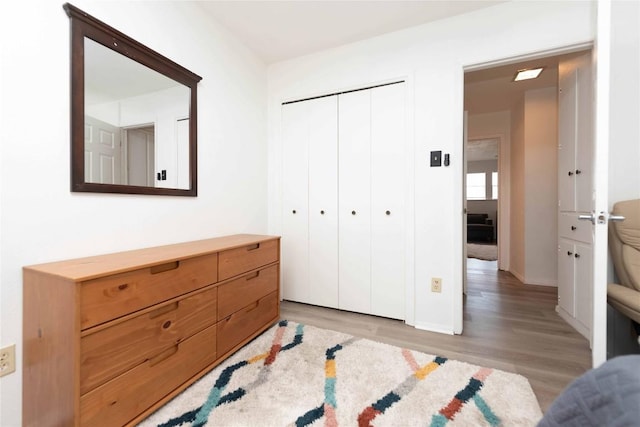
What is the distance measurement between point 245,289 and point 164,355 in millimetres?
591

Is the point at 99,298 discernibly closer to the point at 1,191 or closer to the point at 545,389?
the point at 1,191

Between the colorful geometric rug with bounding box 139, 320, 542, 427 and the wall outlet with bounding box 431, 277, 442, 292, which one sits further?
the wall outlet with bounding box 431, 277, 442, 292

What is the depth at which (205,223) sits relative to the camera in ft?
6.38

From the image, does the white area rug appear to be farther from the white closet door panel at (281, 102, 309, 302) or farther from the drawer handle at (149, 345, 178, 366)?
the drawer handle at (149, 345, 178, 366)

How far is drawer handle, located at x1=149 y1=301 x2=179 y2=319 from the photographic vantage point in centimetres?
116

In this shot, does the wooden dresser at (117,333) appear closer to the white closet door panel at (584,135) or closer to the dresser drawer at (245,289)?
the dresser drawer at (245,289)

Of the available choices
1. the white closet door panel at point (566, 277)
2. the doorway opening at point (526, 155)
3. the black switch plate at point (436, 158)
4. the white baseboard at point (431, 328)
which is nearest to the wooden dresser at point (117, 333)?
the white baseboard at point (431, 328)

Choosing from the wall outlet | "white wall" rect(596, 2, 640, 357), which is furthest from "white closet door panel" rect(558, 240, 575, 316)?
the wall outlet

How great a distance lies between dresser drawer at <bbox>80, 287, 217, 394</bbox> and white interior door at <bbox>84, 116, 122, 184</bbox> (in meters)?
0.76

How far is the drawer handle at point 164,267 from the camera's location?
3.84 feet

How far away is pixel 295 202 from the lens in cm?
259

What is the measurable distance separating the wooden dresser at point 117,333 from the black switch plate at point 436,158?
1666 millimetres

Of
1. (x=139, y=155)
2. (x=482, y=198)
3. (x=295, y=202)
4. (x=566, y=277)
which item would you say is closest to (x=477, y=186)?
(x=482, y=198)

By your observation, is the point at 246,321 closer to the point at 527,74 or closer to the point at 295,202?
the point at 295,202
